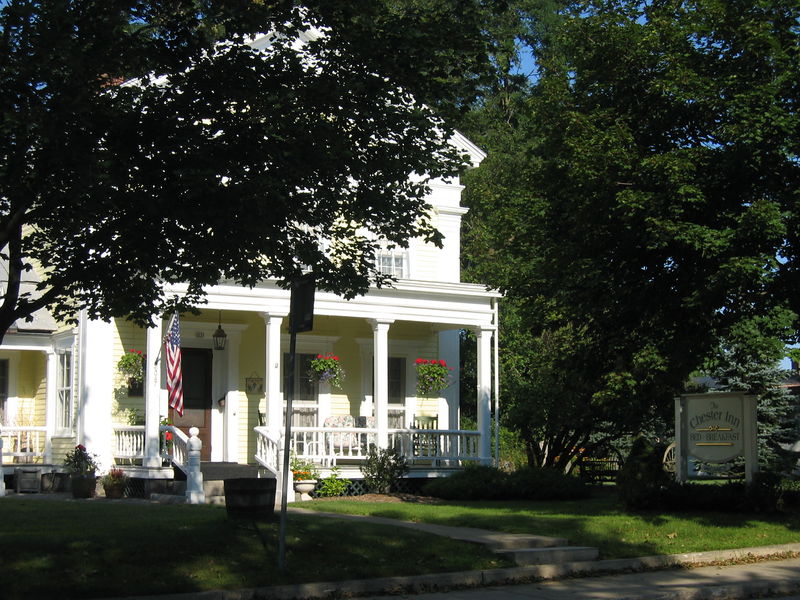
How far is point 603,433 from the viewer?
3159 cm

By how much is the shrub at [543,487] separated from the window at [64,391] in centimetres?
1005

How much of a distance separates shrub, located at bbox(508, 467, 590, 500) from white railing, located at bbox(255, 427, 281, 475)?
186 inches

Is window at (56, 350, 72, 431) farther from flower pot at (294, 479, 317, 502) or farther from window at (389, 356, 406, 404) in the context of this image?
window at (389, 356, 406, 404)

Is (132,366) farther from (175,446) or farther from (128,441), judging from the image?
(175,446)

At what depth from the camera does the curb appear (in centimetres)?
952

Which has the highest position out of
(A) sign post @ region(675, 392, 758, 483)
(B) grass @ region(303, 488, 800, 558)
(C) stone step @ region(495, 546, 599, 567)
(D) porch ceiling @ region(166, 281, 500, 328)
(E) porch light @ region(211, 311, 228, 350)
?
(D) porch ceiling @ region(166, 281, 500, 328)

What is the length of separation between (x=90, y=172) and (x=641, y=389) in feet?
34.6

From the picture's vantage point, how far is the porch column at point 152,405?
20594 mm

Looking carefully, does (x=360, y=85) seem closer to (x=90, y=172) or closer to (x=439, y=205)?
(x=90, y=172)

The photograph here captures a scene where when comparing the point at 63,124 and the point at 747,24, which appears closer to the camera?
the point at 63,124

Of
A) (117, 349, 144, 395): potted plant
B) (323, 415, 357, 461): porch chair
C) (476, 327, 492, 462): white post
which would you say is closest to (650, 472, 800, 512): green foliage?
(476, 327, 492, 462): white post

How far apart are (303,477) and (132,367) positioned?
4471 millimetres

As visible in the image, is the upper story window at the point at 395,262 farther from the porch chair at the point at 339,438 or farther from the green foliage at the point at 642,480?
the green foliage at the point at 642,480

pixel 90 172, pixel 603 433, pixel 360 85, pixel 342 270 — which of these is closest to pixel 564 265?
pixel 342 270
